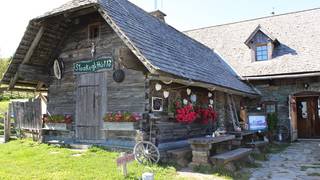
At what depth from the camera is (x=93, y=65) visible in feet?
37.8

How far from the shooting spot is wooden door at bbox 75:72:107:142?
11125mm

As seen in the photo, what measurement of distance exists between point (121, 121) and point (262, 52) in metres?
11.3

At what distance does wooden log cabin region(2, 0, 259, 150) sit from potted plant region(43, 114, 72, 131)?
0.16 meters

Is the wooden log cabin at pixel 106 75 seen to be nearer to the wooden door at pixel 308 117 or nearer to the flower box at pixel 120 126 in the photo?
the flower box at pixel 120 126

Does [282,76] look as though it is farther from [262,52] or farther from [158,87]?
[158,87]

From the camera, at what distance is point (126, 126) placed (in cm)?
1006

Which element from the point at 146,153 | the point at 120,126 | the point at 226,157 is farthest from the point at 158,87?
the point at 226,157

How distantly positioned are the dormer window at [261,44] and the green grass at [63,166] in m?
11.6

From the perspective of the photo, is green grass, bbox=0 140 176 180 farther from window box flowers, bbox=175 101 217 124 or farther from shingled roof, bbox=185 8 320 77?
shingled roof, bbox=185 8 320 77

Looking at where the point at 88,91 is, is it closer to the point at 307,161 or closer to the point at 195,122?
the point at 195,122

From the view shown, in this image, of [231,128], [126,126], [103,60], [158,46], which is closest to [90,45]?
[103,60]

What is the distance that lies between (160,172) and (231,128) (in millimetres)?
7599

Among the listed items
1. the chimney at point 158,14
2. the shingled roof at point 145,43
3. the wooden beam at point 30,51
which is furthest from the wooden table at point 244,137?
the chimney at point 158,14

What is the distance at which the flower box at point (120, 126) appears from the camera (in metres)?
9.98
